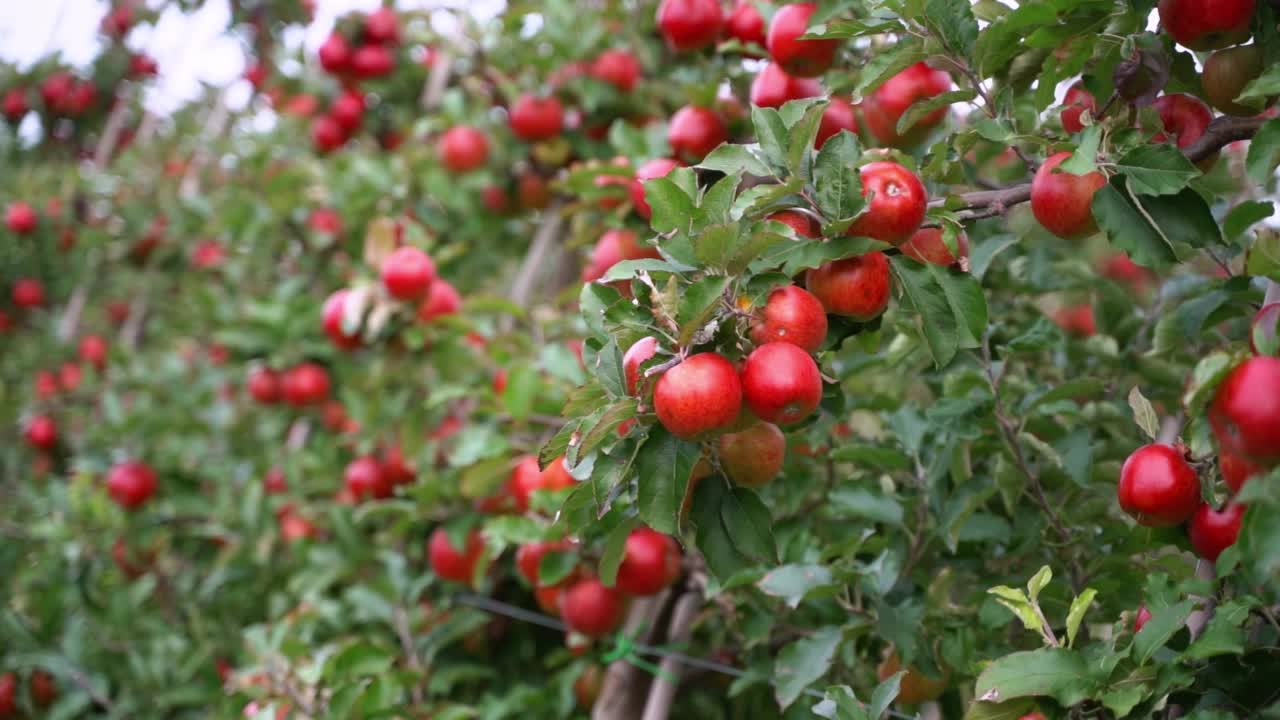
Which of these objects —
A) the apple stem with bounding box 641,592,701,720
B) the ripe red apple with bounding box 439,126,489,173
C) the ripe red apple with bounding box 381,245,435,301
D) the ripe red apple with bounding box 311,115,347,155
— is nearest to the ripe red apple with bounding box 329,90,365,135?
the ripe red apple with bounding box 311,115,347,155

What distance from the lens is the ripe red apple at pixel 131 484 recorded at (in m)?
2.76

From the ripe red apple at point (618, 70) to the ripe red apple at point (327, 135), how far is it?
1.16 m

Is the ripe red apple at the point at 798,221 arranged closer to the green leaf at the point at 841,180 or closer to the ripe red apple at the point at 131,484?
the green leaf at the point at 841,180

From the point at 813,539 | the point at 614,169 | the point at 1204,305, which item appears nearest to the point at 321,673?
the point at 813,539

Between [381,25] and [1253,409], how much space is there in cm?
279

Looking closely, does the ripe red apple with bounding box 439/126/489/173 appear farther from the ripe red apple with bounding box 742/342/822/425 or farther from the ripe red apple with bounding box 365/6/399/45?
the ripe red apple with bounding box 742/342/822/425

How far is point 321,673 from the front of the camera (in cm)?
174

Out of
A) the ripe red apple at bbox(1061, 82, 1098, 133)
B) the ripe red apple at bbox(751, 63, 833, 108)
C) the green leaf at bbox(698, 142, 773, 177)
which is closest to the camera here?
the green leaf at bbox(698, 142, 773, 177)

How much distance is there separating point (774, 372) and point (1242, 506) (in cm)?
43

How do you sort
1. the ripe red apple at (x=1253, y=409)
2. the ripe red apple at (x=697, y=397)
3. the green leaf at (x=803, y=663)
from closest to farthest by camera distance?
the ripe red apple at (x=1253, y=409) < the ripe red apple at (x=697, y=397) < the green leaf at (x=803, y=663)

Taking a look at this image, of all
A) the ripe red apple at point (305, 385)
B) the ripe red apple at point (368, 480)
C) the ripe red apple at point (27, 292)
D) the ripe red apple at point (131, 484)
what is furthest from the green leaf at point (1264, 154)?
the ripe red apple at point (27, 292)

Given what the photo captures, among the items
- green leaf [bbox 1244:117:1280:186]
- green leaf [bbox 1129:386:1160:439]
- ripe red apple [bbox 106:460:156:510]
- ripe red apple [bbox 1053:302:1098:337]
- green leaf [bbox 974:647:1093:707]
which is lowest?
ripe red apple [bbox 1053:302:1098:337]

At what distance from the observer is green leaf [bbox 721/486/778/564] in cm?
102

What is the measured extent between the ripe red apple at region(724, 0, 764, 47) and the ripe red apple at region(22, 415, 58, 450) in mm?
2875
